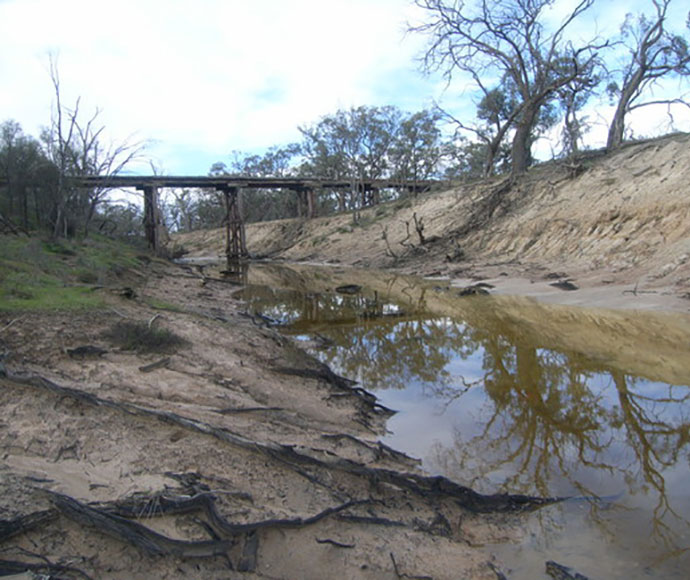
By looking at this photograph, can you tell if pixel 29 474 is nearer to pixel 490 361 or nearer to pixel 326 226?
pixel 490 361

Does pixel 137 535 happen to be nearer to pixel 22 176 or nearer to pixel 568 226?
pixel 568 226

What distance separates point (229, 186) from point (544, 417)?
3203cm

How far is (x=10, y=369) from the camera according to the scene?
4.45 m

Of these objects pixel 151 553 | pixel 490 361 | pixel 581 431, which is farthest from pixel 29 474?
pixel 490 361

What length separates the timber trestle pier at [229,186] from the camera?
30391 mm

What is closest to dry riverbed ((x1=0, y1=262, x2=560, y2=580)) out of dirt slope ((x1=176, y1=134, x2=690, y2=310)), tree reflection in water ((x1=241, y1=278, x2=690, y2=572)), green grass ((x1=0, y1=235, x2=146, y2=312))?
tree reflection in water ((x1=241, y1=278, x2=690, y2=572))

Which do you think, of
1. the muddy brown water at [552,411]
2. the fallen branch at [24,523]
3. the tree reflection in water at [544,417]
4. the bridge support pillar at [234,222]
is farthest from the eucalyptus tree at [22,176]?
the fallen branch at [24,523]

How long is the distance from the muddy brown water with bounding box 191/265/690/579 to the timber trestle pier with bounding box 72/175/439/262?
67.7 ft

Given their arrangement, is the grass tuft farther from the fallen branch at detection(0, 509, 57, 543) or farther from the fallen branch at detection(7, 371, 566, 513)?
the fallen branch at detection(0, 509, 57, 543)

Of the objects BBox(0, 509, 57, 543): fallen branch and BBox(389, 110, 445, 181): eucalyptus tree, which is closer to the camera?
BBox(0, 509, 57, 543): fallen branch

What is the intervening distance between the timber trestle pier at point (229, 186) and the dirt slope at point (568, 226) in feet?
29.3

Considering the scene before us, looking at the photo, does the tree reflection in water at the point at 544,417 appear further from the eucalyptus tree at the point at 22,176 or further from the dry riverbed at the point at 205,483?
the eucalyptus tree at the point at 22,176

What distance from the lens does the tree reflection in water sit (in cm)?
364

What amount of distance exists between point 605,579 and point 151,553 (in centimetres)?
230
